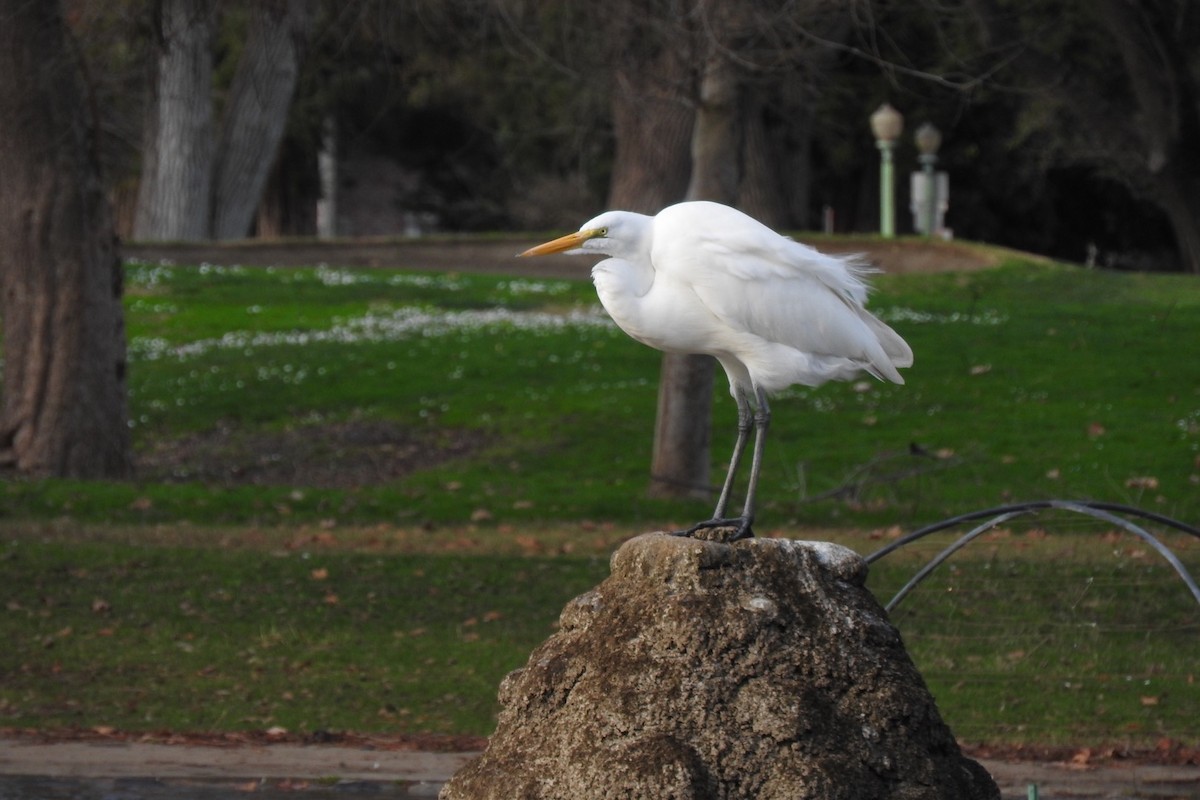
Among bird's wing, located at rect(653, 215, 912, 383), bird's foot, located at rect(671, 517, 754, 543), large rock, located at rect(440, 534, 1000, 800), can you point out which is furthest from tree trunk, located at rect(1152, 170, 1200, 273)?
large rock, located at rect(440, 534, 1000, 800)

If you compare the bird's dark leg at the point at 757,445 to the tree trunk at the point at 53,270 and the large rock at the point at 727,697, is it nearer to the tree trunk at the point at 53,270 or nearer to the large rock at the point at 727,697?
the large rock at the point at 727,697

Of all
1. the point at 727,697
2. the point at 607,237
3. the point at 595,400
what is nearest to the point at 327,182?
the point at 595,400

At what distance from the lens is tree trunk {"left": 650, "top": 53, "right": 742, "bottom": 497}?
1305 centimetres

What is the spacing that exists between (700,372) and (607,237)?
777cm

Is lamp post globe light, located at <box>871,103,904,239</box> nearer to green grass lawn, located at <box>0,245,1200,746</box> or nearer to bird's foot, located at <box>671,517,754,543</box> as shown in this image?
green grass lawn, located at <box>0,245,1200,746</box>

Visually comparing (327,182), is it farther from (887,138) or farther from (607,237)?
(607,237)

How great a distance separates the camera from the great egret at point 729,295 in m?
5.68

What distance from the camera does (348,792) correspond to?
7.87m

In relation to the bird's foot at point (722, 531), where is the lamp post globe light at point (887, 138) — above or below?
above

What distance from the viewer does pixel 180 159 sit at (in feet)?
101

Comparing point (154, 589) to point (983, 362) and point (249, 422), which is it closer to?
point (249, 422)

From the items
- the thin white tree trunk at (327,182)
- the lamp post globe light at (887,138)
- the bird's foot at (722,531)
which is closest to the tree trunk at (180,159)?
the thin white tree trunk at (327,182)

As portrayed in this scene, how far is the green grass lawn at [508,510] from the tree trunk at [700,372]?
37 cm

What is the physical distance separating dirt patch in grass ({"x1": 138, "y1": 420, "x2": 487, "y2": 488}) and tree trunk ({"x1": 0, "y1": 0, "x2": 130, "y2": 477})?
1.23 m
